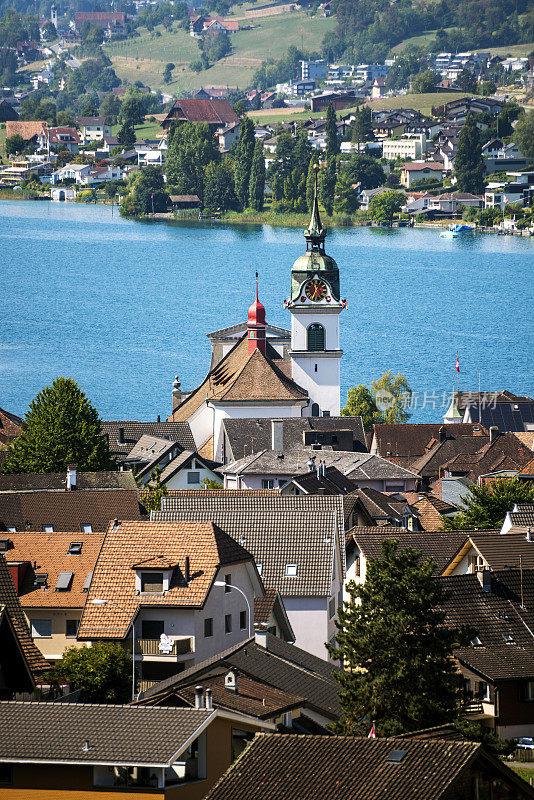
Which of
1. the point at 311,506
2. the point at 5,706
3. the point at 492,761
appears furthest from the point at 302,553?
the point at 492,761

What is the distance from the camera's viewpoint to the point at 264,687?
2517 centimetres

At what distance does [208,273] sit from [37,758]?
150 m

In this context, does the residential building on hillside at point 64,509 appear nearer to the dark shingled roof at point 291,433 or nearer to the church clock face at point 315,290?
the dark shingled roof at point 291,433

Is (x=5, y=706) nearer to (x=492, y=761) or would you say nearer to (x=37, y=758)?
(x=37, y=758)

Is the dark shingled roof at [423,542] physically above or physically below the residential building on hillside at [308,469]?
above

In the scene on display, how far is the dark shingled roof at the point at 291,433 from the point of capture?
64.3 m

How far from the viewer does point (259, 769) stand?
19531mm

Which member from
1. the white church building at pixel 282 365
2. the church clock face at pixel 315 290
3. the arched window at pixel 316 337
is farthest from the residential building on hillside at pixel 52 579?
the church clock face at pixel 315 290

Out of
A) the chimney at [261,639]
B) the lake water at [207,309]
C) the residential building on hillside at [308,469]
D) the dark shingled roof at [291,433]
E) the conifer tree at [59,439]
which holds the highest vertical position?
the chimney at [261,639]

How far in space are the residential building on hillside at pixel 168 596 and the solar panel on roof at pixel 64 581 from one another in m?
1.77

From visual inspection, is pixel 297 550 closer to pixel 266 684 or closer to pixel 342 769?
pixel 266 684

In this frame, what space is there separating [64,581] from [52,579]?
1.29 feet

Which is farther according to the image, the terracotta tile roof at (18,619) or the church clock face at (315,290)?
the church clock face at (315,290)

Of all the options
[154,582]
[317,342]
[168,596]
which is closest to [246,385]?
[317,342]
